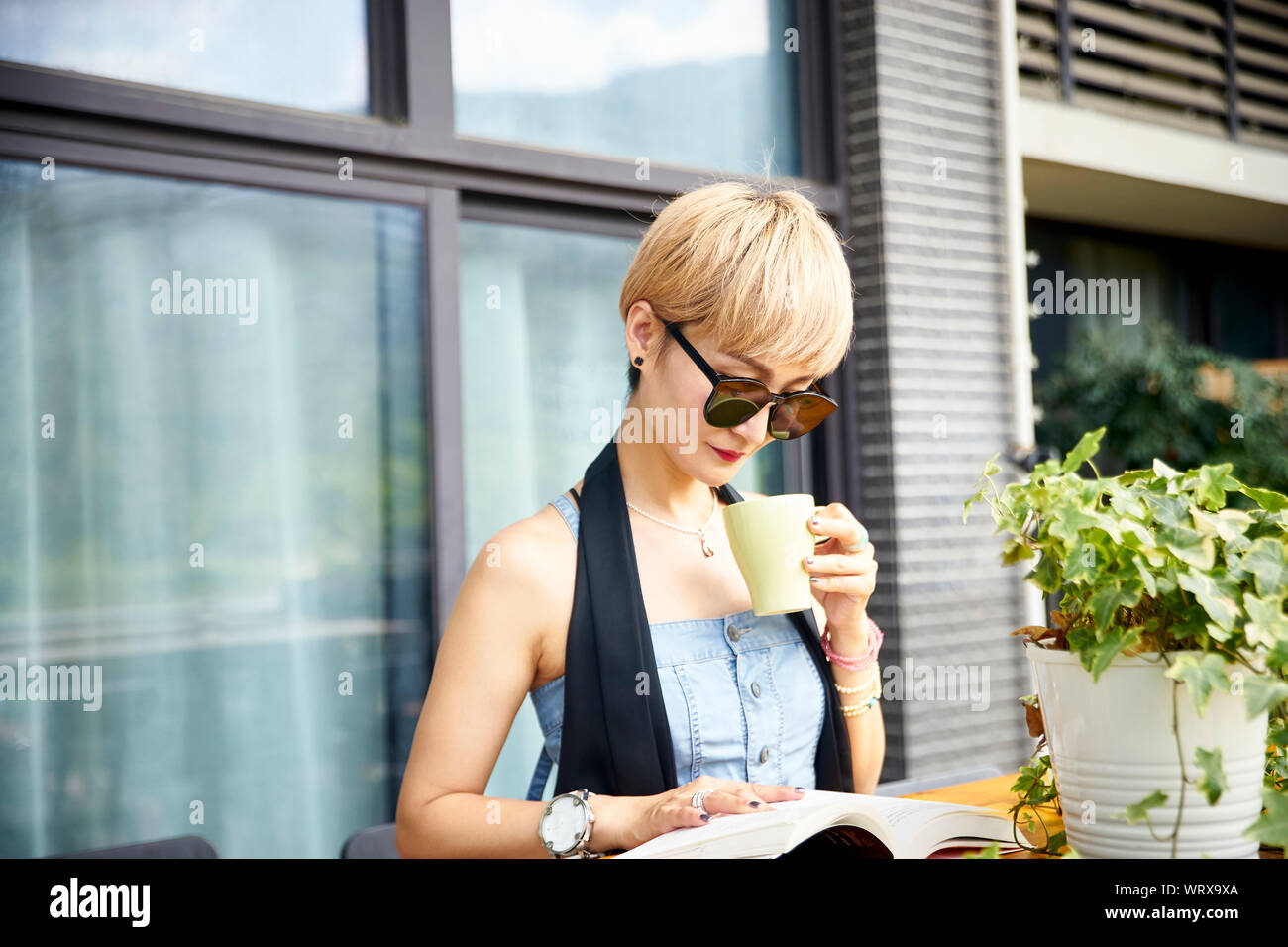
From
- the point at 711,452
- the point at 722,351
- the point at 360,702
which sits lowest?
the point at 360,702

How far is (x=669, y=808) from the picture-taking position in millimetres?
989

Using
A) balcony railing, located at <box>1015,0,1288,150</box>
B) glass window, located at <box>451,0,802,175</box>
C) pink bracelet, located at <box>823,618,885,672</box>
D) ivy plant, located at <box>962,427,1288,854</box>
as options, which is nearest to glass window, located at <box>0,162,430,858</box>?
glass window, located at <box>451,0,802,175</box>

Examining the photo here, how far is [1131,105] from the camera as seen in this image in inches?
200

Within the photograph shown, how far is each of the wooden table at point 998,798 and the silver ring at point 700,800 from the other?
0.29 metres

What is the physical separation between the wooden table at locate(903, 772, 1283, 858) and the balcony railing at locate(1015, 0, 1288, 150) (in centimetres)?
415

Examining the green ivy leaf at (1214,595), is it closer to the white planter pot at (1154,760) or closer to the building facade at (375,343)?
the white planter pot at (1154,760)

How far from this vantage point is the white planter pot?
82cm

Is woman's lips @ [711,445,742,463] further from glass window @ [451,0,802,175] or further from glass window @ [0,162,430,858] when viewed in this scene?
glass window @ [451,0,802,175]

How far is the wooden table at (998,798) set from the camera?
3.34 feet

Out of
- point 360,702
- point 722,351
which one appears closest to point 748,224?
point 722,351

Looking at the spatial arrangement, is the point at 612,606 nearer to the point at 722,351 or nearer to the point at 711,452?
the point at 711,452

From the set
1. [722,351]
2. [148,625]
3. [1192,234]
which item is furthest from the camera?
[1192,234]

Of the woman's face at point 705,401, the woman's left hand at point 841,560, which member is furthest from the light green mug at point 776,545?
the woman's face at point 705,401
